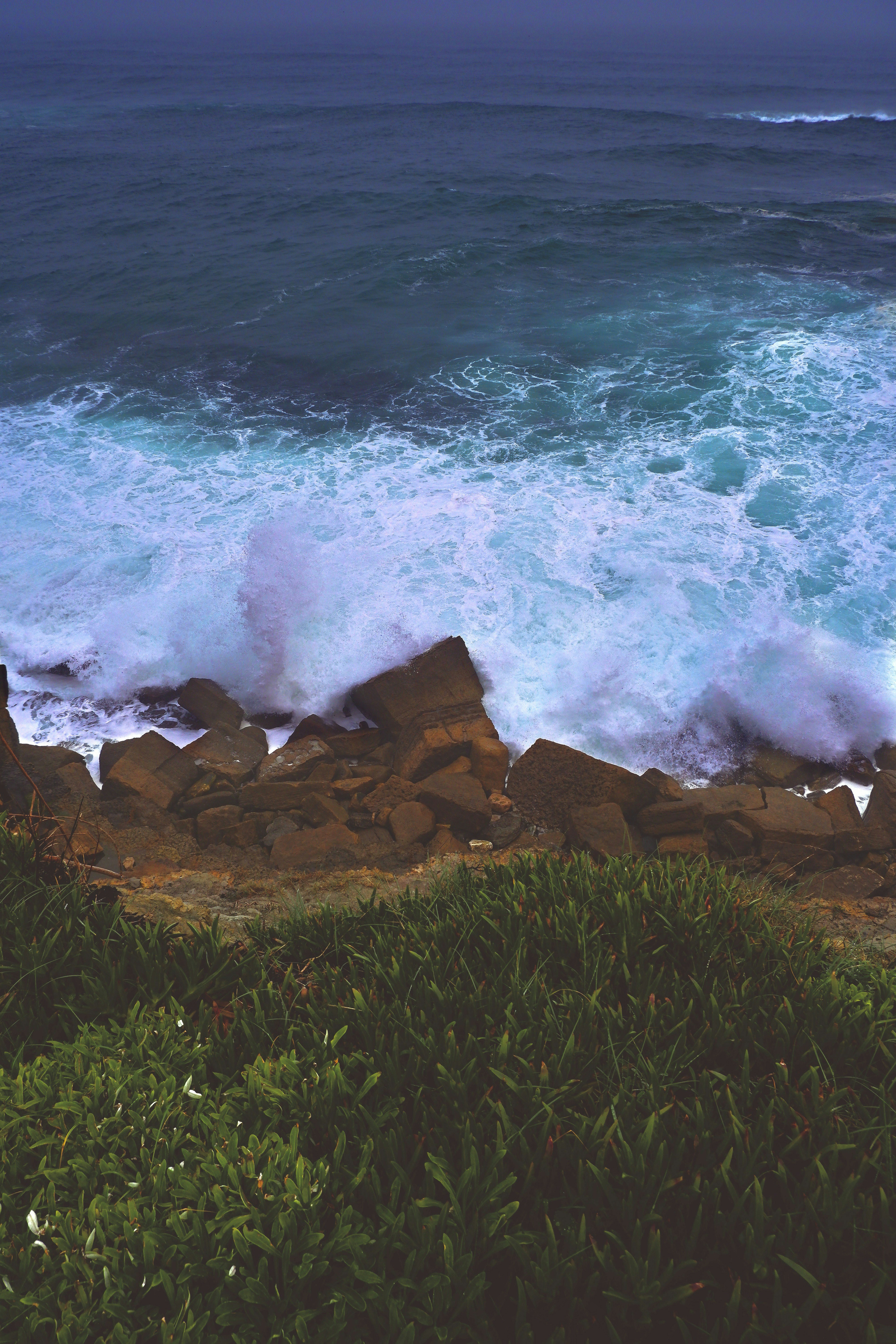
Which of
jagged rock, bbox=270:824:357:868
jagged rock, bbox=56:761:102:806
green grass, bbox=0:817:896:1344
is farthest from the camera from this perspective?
jagged rock, bbox=56:761:102:806

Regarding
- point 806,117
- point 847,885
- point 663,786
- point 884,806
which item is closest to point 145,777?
point 663,786

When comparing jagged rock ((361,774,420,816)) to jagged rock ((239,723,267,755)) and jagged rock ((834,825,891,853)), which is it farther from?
jagged rock ((834,825,891,853))

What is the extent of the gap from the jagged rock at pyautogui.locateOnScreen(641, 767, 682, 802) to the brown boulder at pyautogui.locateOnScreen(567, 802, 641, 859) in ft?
1.56

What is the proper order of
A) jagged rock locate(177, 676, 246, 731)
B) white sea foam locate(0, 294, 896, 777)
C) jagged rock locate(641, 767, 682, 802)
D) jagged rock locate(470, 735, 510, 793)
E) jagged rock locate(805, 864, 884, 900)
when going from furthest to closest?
white sea foam locate(0, 294, 896, 777) → jagged rock locate(177, 676, 246, 731) → jagged rock locate(470, 735, 510, 793) → jagged rock locate(641, 767, 682, 802) → jagged rock locate(805, 864, 884, 900)

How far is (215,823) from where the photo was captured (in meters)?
7.04

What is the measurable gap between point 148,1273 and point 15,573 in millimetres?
10310

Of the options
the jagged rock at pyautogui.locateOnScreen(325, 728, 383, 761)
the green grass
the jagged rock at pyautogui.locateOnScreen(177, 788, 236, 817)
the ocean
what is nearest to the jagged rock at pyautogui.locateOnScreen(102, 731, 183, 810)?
the jagged rock at pyautogui.locateOnScreen(177, 788, 236, 817)

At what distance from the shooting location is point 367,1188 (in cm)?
280

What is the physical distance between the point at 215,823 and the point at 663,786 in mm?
4019

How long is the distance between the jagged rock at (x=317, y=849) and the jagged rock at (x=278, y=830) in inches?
3.1

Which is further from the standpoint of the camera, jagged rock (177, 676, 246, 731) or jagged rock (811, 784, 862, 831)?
jagged rock (177, 676, 246, 731)

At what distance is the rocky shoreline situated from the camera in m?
6.62

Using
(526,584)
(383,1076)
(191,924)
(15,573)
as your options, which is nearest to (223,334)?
(15,573)

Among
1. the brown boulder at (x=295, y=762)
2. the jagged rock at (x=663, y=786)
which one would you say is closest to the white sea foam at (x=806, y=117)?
the jagged rock at (x=663, y=786)
